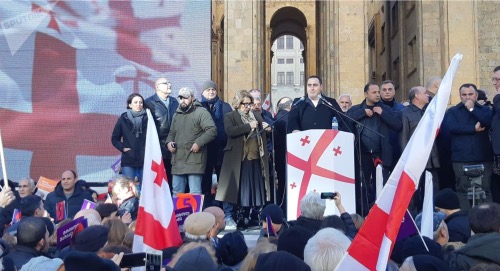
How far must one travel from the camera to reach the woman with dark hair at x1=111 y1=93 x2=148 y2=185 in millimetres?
11969

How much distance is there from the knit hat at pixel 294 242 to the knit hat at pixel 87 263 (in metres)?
1.70

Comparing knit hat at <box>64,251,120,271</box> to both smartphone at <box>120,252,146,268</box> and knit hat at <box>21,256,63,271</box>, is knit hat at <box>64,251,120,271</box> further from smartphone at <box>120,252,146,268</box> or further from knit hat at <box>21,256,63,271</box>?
knit hat at <box>21,256,63,271</box>

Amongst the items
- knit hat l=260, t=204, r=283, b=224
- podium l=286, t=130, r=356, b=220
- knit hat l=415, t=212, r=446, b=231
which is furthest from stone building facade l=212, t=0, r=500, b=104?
knit hat l=260, t=204, r=283, b=224

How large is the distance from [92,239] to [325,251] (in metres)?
2.52

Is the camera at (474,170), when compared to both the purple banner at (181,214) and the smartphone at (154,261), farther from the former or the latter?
the smartphone at (154,261)

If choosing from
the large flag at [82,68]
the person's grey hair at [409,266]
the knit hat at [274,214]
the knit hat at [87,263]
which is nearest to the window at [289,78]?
the large flag at [82,68]

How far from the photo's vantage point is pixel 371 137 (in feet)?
36.5

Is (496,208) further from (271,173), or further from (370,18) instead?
(370,18)

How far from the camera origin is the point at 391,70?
123 feet

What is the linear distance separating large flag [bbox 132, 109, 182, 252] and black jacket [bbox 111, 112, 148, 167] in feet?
14.2

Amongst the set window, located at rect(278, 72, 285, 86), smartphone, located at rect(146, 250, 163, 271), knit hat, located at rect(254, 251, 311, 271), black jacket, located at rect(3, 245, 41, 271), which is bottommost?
black jacket, located at rect(3, 245, 41, 271)

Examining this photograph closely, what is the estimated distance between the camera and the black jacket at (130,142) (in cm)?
1196

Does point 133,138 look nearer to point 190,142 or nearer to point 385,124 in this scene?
point 190,142

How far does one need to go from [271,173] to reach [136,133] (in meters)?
2.30
